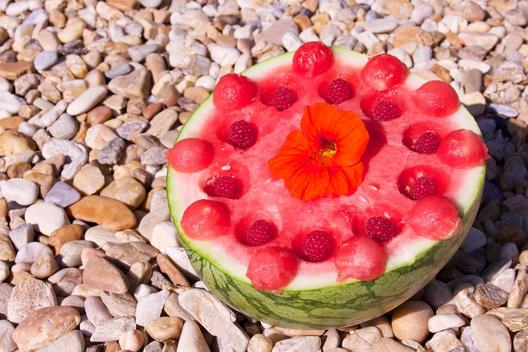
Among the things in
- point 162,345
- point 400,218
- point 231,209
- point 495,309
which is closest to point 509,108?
point 495,309

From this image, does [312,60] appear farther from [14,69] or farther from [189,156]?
[14,69]

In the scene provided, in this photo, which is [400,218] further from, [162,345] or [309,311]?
[162,345]

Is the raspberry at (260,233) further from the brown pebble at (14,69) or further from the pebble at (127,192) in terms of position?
the brown pebble at (14,69)

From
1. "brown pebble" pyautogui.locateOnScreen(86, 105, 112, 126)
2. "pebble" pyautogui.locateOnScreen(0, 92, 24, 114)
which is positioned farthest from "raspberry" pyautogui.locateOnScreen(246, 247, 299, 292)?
"pebble" pyautogui.locateOnScreen(0, 92, 24, 114)

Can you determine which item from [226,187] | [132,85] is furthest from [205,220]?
[132,85]

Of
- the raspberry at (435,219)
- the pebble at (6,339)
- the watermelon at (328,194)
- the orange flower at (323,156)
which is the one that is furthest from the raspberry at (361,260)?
the pebble at (6,339)

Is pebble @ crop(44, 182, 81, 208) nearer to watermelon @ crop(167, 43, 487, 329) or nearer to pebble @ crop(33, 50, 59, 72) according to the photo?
watermelon @ crop(167, 43, 487, 329)
